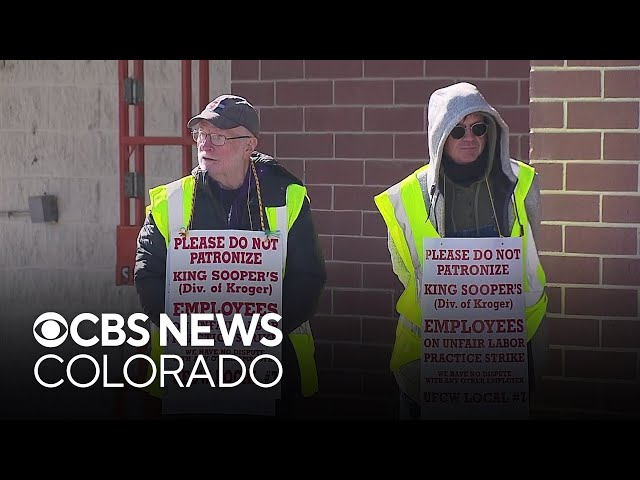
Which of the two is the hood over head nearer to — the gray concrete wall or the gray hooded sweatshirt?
the gray hooded sweatshirt

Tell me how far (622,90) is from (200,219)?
1.74 meters

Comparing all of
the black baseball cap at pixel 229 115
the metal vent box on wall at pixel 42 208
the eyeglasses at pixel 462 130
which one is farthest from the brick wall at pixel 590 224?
the metal vent box on wall at pixel 42 208

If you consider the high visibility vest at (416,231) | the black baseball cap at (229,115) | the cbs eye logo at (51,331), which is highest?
the black baseball cap at (229,115)

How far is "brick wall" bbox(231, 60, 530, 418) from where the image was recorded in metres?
5.95

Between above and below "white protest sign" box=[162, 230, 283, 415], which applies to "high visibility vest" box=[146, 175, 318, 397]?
above

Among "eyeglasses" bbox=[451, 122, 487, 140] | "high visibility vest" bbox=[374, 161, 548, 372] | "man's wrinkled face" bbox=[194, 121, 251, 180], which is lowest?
"high visibility vest" bbox=[374, 161, 548, 372]

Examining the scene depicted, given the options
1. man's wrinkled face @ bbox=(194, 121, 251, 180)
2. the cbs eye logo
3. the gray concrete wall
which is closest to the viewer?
man's wrinkled face @ bbox=(194, 121, 251, 180)

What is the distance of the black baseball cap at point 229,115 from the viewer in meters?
5.14

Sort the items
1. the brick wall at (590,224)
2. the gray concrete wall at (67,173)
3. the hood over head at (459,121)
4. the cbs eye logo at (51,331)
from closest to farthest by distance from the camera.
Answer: the hood over head at (459,121) → the brick wall at (590,224) → the cbs eye logo at (51,331) → the gray concrete wall at (67,173)

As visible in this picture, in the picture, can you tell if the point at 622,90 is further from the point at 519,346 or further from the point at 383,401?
the point at 383,401

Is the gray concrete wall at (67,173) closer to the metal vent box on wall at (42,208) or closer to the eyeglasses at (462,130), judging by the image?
the metal vent box on wall at (42,208)

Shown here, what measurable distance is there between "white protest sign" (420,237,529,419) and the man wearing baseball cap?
1.48ft

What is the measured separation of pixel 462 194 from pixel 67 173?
250 cm

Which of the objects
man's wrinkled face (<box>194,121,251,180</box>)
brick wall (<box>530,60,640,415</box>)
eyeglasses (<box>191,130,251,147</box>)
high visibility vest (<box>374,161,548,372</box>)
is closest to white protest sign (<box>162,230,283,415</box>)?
man's wrinkled face (<box>194,121,251,180</box>)
